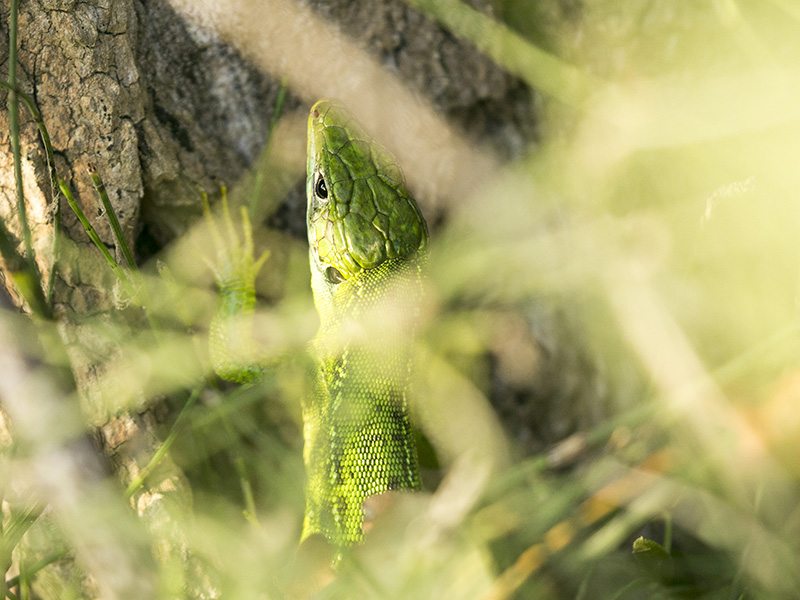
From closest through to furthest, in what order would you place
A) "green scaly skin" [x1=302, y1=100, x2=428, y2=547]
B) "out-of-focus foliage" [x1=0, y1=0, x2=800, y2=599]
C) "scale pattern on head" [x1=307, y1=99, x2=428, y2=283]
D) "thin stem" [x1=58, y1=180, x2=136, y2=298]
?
"thin stem" [x1=58, y1=180, x2=136, y2=298] → "out-of-focus foliage" [x1=0, y1=0, x2=800, y2=599] → "green scaly skin" [x1=302, y1=100, x2=428, y2=547] → "scale pattern on head" [x1=307, y1=99, x2=428, y2=283]

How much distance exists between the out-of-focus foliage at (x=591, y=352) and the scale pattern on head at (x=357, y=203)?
28 centimetres

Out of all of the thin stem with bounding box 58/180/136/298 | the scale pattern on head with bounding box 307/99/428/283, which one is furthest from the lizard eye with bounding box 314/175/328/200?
the thin stem with bounding box 58/180/136/298

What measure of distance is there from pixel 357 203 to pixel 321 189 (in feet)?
0.51

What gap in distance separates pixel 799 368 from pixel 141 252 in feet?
7.95

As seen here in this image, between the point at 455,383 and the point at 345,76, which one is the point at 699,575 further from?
the point at 345,76

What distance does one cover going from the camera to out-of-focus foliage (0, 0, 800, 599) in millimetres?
1550

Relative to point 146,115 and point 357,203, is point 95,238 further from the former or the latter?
→ point 357,203

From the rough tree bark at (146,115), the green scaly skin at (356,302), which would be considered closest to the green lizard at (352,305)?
the green scaly skin at (356,302)

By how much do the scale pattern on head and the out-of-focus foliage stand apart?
282mm

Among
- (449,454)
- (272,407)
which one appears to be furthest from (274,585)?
(449,454)

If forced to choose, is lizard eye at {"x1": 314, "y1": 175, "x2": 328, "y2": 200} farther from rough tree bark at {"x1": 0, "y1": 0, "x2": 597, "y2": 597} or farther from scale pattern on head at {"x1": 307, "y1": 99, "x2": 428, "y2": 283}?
rough tree bark at {"x1": 0, "y1": 0, "x2": 597, "y2": 597}

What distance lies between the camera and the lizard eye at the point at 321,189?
205cm

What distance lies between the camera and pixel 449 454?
220cm

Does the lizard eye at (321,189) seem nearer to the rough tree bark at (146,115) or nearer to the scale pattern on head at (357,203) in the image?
the scale pattern on head at (357,203)
